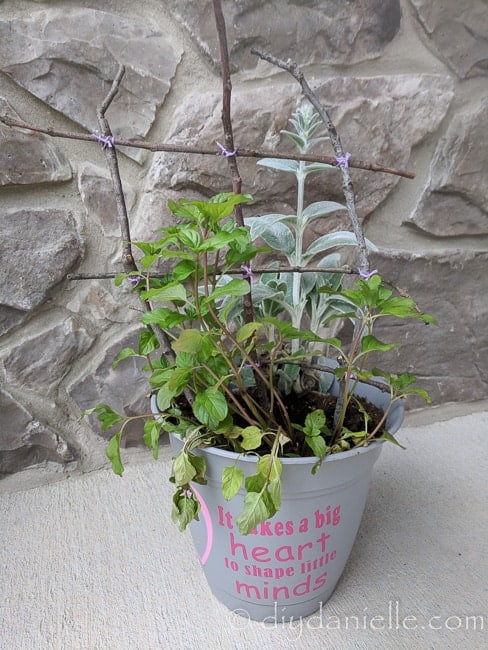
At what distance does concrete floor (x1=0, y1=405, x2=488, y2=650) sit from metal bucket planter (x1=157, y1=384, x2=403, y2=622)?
4 centimetres

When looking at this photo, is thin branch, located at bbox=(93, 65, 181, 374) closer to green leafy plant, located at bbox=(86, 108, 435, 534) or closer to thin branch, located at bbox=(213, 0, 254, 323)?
green leafy plant, located at bbox=(86, 108, 435, 534)

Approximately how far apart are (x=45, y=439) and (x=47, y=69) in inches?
25.1

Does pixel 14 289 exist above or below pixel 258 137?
below

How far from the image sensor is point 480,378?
1.20 m

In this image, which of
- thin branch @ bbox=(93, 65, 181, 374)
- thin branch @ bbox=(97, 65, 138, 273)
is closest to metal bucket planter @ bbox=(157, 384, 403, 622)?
thin branch @ bbox=(93, 65, 181, 374)

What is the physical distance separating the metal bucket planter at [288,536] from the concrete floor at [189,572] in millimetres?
43

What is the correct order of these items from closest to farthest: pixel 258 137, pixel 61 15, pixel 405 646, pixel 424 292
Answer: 1. pixel 405 646
2. pixel 61 15
3. pixel 258 137
4. pixel 424 292

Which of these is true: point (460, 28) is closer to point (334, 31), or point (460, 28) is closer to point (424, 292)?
point (334, 31)

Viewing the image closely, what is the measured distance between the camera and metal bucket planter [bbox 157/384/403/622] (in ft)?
2.02

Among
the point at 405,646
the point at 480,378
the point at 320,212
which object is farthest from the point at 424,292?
the point at 405,646

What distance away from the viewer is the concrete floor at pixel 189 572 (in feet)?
2.30

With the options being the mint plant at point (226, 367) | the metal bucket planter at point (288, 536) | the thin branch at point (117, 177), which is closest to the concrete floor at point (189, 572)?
the metal bucket planter at point (288, 536)

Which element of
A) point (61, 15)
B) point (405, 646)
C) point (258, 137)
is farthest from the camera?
point (258, 137)

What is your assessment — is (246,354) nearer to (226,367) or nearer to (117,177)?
(226,367)
